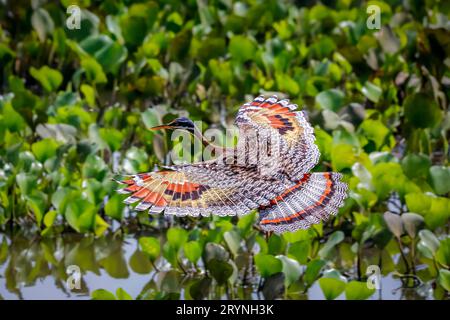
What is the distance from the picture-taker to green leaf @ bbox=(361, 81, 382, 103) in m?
7.77

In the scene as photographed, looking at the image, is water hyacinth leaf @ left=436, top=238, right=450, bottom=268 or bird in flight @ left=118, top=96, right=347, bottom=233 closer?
bird in flight @ left=118, top=96, right=347, bottom=233

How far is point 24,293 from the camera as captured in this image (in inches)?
224

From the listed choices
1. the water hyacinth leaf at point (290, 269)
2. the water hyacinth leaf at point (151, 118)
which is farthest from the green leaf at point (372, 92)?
the water hyacinth leaf at point (290, 269)

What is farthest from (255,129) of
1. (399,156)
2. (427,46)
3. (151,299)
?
(427,46)

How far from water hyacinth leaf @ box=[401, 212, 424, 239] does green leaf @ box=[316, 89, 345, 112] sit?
5.56 ft

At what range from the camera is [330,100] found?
24.1 ft

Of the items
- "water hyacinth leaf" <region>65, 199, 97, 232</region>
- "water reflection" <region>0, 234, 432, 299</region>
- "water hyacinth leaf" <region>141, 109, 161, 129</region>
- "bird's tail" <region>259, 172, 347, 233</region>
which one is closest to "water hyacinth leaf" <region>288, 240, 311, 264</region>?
"water reflection" <region>0, 234, 432, 299</region>

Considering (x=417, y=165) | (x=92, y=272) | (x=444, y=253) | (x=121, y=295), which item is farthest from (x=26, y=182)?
(x=444, y=253)

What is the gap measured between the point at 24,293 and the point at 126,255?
0.68 m

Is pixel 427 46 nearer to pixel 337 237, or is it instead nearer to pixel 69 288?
pixel 337 237

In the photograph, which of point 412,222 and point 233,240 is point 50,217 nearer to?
point 233,240

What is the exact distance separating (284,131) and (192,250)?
1278 mm

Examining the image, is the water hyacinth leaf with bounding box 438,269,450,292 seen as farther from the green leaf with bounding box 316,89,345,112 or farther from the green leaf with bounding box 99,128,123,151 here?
the green leaf with bounding box 99,128,123,151

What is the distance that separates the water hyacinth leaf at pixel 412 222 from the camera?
18.7ft
